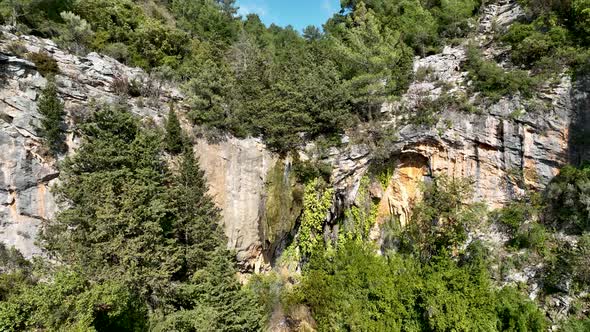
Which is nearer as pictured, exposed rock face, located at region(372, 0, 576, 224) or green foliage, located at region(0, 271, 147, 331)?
green foliage, located at region(0, 271, 147, 331)

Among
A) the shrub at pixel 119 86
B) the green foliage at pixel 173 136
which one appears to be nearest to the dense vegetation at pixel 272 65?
the green foliage at pixel 173 136

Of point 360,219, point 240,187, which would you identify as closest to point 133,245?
point 240,187

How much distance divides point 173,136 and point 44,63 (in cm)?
773

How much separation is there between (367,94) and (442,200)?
28.0ft

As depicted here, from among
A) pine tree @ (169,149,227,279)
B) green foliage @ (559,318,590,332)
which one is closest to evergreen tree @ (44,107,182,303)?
pine tree @ (169,149,227,279)

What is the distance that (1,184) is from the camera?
14.4 metres

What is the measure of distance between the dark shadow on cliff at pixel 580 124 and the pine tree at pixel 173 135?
72.8 ft

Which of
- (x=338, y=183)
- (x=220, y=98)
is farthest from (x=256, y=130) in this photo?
(x=338, y=183)

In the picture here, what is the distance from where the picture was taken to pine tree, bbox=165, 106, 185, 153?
17625 millimetres

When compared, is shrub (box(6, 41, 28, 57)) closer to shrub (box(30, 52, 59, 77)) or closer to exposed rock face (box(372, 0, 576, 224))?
shrub (box(30, 52, 59, 77))

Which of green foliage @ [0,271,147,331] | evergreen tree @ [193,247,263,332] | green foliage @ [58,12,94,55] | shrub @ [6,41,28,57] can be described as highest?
green foliage @ [58,12,94,55]

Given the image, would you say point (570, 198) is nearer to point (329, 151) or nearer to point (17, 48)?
point (329, 151)

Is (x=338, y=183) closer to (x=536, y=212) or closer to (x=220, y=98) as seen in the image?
(x=220, y=98)

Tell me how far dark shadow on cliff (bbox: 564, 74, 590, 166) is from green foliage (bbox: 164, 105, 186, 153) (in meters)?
22.1
